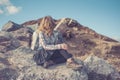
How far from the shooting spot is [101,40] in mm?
18750

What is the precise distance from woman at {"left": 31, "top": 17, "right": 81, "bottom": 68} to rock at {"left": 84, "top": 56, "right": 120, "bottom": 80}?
1.34m

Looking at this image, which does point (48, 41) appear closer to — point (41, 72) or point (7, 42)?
point (41, 72)

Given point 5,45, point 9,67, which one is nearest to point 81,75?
point 9,67

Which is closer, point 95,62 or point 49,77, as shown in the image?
point 49,77

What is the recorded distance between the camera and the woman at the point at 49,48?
516 inches

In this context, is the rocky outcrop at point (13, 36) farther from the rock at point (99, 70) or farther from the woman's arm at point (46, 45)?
the rock at point (99, 70)

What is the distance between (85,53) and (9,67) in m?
5.34

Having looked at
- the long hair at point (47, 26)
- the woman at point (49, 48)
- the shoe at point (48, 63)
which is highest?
the long hair at point (47, 26)

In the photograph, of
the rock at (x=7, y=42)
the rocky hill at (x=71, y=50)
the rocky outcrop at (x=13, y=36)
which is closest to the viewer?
the rocky hill at (x=71, y=50)

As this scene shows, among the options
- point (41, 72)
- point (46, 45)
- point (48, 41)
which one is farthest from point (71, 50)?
point (41, 72)

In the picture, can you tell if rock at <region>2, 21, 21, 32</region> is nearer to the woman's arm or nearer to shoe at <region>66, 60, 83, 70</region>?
the woman's arm

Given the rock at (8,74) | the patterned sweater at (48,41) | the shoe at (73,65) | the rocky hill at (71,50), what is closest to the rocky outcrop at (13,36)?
the rocky hill at (71,50)

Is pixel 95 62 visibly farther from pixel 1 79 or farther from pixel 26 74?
pixel 1 79

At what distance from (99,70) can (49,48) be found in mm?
2950
